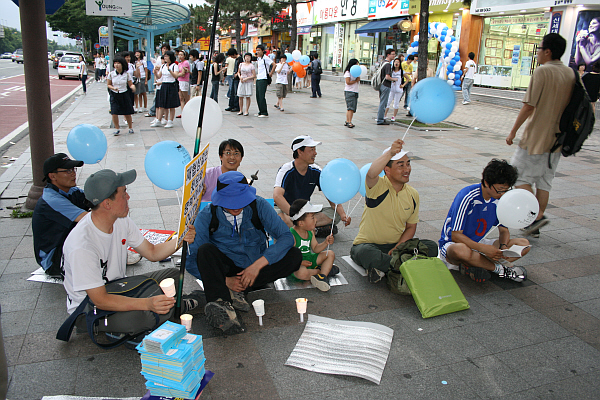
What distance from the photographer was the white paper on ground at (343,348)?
8.94 feet

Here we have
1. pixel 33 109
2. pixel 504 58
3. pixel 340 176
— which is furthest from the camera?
pixel 504 58

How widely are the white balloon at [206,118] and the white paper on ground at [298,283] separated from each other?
1594 mm

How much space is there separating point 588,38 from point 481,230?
1629 cm

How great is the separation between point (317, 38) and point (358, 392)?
3704cm

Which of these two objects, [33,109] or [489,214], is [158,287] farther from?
[33,109]

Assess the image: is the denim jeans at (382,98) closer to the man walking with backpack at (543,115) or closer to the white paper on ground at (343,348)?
the man walking with backpack at (543,115)

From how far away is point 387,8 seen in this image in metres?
27.0

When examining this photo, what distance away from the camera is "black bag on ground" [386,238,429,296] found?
3613 mm

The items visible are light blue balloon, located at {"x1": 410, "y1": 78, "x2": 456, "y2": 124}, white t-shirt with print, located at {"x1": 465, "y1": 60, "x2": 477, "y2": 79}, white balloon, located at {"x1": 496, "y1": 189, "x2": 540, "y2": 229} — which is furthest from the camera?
white t-shirt with print, located at {"x1": 465, "y1": 60, "x2": 477, "y2": 79}

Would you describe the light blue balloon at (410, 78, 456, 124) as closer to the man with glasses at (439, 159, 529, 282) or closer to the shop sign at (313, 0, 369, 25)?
the man with glasses at (439, 159, 529, 282)

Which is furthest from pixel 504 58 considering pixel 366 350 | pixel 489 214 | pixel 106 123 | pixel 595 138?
pixel 366 350

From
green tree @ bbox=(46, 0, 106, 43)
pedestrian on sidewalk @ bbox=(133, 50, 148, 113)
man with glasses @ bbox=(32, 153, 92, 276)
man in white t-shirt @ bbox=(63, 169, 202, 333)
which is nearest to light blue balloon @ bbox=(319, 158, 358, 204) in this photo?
man in white t-shirt @ bbox=(63, 169, 202, 333)

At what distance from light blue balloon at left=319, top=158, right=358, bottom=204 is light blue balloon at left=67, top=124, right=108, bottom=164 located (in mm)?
2505

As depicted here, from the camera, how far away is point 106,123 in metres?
11.6
